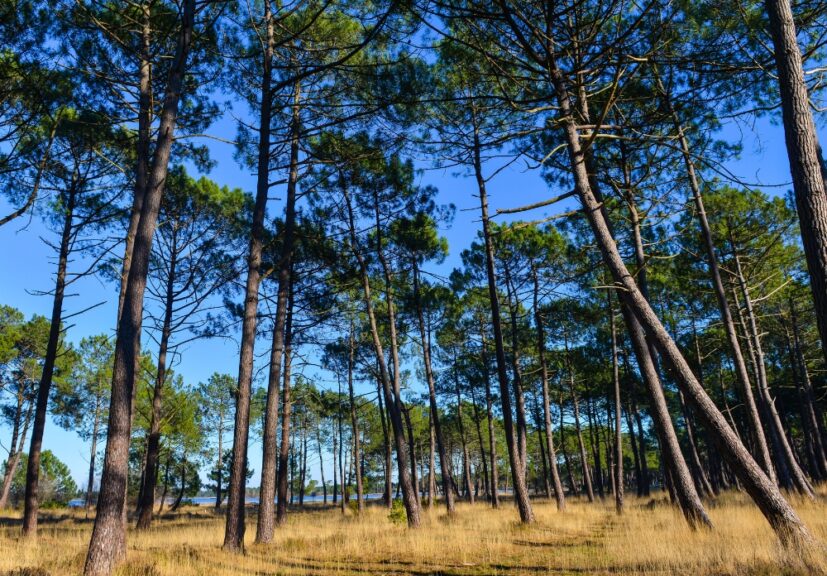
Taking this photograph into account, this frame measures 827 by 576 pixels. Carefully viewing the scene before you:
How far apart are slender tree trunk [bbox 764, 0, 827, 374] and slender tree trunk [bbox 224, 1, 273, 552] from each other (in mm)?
7162

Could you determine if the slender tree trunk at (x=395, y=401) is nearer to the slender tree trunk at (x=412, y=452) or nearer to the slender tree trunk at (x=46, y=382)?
the slender tree trunk at (x=412, y=452)

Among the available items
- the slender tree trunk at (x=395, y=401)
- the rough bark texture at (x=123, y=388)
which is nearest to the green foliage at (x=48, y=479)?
the slender tree trunk at (x=395, y=401)

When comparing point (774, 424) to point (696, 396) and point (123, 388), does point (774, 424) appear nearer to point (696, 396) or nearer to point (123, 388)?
point (696, 396)

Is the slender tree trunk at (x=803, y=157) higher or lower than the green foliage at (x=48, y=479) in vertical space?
higher

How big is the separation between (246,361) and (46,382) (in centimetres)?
555

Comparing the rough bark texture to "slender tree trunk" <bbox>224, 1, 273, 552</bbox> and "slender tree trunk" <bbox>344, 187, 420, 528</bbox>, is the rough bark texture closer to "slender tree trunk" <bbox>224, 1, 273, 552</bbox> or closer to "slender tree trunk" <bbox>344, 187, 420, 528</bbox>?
"slender tree trunk" <bbox>224, 1, 273, 552</bbox>

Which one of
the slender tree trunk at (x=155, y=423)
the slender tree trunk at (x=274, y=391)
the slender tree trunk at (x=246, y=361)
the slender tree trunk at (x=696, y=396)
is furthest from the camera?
the slender tree trunk at (x=155, y=423)

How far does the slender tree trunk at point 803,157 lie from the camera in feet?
13.0

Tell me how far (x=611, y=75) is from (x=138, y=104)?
776cm

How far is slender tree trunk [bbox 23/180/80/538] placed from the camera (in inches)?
381

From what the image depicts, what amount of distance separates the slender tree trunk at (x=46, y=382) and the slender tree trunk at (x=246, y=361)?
4.52 m

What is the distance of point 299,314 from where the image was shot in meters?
13.9

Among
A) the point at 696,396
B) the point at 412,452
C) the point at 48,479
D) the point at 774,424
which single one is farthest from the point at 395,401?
the point at 48,479

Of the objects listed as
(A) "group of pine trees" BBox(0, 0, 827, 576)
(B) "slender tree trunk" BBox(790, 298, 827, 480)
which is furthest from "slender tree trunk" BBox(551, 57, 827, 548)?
(B) "slender tree trunk" BBox(790, 298, 827, 480)
